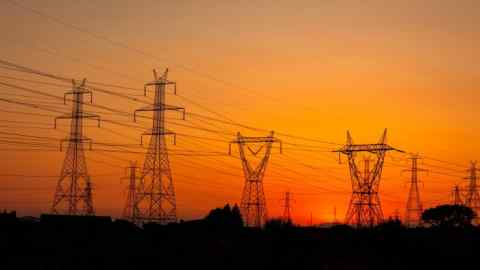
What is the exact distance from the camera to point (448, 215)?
486ft

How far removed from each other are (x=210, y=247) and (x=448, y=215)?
103201 millimetres

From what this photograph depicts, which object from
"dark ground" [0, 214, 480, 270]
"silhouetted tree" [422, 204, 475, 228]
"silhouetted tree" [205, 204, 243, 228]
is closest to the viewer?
"dark ground" [0, 214, 480, 270]

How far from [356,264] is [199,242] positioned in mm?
11196

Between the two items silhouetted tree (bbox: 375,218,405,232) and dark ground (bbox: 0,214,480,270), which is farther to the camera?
silhouetted tree (bbox: 375,218,405,232)

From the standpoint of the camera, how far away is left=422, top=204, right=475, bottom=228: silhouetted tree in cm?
14275

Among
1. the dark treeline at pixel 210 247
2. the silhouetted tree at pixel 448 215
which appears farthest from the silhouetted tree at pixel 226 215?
the silhouetted tree at pixel 448 215

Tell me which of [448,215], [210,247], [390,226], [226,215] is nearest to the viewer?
[210,247]

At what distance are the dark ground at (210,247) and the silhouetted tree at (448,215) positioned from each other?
7257 cm

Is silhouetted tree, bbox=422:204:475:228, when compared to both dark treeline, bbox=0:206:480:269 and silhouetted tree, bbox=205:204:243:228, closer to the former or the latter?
silhouetted tree, bbox=205:204:243:228

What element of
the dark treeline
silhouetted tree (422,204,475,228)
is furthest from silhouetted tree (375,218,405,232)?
silhouetted tree (422,204,475,228)

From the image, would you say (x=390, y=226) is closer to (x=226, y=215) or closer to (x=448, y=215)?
(x=226, y=215)

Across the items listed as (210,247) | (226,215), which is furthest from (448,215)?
(210,247)

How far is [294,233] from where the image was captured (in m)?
64.5

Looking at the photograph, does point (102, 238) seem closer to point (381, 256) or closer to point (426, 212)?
point (381, 256)
